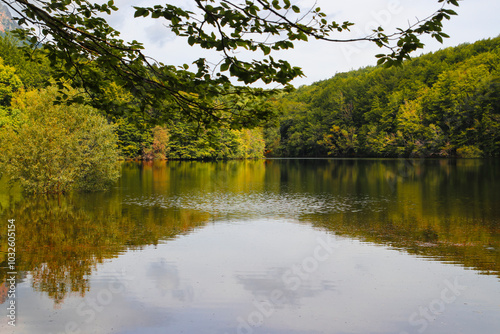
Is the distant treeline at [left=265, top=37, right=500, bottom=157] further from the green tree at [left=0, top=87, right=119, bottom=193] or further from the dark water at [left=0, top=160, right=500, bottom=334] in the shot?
the dark water at [left=0, top=160, right=500, bottom=334]

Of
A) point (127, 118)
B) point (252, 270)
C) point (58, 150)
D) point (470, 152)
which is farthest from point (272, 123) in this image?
point (470, 152)

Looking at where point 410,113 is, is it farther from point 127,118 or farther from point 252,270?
point 127,118

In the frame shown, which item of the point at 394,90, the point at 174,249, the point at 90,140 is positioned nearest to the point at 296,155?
the point at 394,90

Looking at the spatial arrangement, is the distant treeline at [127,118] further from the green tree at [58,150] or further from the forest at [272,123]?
the green tree at [58,150]

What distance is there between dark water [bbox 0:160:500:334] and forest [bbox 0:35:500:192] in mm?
3360

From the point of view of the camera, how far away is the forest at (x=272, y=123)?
6.35 meters

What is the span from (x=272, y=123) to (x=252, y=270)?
18.4 ft

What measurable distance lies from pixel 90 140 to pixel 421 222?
20.2 m

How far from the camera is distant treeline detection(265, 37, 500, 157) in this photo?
237ft

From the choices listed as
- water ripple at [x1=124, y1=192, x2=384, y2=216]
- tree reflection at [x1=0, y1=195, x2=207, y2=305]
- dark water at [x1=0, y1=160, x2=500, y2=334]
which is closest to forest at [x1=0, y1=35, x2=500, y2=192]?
dark water at [x1=0, y1=160, x2=500, y2=334]

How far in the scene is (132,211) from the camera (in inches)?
739

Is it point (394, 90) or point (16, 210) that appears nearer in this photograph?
point (16, 210)

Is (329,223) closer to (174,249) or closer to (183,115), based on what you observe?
(174,249)

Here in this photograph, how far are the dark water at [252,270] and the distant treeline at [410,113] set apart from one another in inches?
1933
